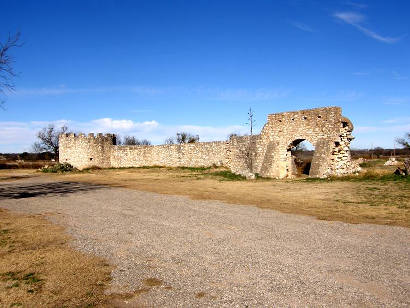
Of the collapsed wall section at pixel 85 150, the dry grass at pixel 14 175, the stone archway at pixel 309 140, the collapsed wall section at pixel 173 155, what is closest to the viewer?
the stone archway at pixel 309 140

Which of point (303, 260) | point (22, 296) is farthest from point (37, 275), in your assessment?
point (303, 260)

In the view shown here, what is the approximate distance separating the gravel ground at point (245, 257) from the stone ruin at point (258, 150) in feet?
37.8

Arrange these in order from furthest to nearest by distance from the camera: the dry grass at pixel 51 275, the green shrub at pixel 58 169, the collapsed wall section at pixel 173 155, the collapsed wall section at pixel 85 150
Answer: the collapsed wall section at pixel 85 150, the green shrub at pixel 58 169, the collapsed wall section at pixel 173 155, the dry grass at pixel 51 275

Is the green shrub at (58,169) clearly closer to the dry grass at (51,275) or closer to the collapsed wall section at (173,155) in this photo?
the collapsed wall section at (173,155)

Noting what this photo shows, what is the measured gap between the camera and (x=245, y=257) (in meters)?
5.73

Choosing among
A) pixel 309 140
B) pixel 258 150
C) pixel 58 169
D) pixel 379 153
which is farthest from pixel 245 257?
pixel 379 153

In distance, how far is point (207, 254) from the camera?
5934mm

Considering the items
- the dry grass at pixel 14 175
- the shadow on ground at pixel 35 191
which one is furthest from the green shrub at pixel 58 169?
the shadow on ground at pixel 35 191

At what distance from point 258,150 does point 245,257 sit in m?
19.1

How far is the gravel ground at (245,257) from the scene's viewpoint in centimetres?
425

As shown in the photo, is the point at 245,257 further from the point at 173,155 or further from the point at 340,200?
Answer: the point at 173,155

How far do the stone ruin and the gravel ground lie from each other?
11508 mm

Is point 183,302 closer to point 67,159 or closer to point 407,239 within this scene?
point 407,239

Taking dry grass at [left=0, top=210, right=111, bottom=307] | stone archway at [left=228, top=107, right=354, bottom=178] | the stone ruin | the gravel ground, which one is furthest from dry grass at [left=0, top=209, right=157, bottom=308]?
the stone ruin
